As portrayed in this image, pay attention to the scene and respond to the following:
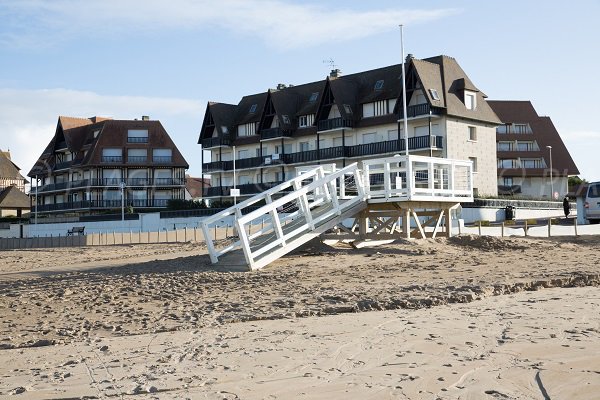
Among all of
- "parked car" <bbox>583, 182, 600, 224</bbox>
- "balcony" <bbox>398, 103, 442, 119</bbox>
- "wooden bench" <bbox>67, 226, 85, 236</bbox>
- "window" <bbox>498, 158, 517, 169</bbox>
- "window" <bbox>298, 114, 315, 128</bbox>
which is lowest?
"wooden bench" <bbox>67, 226, 85, 236</bbox>

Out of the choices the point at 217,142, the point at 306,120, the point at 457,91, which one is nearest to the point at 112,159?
the point at 217,142

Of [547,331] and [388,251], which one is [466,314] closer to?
[547,331]

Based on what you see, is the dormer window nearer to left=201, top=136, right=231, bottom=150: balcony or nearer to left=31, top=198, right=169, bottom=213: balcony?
left=201, top=136, right=231, bottom=150: balcony

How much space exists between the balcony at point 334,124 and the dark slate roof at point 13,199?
159 feet

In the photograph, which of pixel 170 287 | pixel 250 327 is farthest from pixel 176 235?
pixel 250 327

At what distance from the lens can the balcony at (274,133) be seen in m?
58.8

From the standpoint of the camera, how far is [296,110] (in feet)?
200

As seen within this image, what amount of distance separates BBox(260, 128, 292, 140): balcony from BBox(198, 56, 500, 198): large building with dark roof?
0.27ft

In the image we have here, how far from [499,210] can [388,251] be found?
101 ft

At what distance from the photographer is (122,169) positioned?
74.9 metres

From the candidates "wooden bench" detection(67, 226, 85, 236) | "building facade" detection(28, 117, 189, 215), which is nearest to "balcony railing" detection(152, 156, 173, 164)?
"building facade" detection(28, 117, 189, 215)

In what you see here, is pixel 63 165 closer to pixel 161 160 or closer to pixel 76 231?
pixel 161 160

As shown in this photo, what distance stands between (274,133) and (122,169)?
22676mm

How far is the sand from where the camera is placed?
5.89 metres
